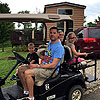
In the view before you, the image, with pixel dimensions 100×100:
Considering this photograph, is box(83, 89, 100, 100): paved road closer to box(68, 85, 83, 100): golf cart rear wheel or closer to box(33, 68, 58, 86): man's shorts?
box(68, 85, 83, 100): golf cart rear wheel

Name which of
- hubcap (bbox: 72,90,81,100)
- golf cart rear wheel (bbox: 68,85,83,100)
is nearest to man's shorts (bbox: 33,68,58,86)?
golf cart rear wheel (bbox: 68,85,83,100)

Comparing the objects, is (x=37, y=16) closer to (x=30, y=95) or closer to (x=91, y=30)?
(x=30, y=95)

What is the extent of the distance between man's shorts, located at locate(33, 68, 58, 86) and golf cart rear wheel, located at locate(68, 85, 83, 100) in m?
0.57

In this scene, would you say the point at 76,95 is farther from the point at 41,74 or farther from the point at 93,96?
the point at 41,74

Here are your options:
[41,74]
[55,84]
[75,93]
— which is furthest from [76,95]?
[41,74]

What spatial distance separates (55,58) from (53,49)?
0.72 feet

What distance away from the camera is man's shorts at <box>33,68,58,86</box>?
276 cm

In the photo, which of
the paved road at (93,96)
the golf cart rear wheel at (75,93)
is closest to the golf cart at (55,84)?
the golf cart rear wheel at (75,93)

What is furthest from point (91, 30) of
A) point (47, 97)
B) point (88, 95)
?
point (47, 97)

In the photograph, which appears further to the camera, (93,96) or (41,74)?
(93,96)

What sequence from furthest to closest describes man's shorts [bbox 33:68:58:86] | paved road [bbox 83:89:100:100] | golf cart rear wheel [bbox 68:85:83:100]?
paved road [bbox 83:89:100:100]
golf cart rear wheel [bbox 68:85:83:100]
man's shorts [bbox 33:68:58:86]

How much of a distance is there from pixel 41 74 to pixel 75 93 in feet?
3.17

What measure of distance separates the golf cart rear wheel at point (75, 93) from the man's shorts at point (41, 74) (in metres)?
0.57

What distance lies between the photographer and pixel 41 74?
2795mm
